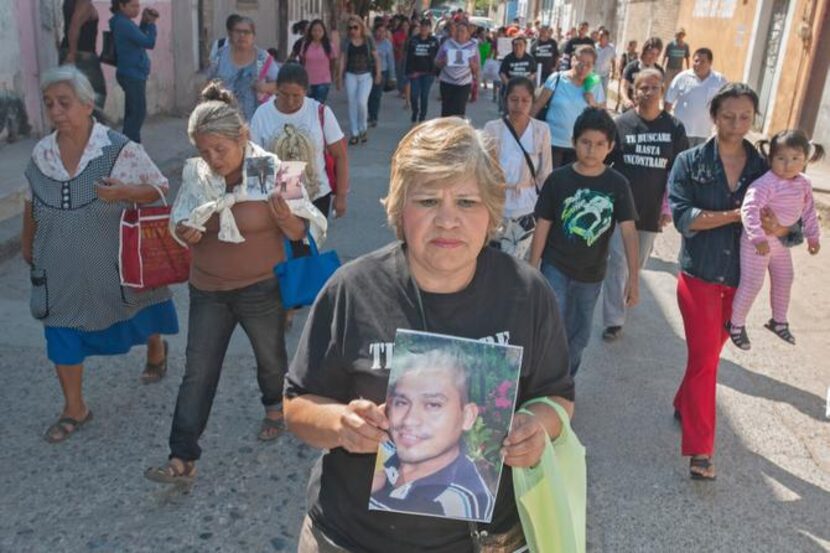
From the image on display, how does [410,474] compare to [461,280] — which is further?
[461,280]

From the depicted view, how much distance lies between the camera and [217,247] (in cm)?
345

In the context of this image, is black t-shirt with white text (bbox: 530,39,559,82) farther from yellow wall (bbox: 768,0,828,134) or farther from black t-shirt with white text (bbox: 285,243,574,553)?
black t-shirt with white text (bbox: 285,243,574,553)

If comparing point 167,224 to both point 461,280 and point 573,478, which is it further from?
point 573,478

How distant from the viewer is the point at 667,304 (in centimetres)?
643

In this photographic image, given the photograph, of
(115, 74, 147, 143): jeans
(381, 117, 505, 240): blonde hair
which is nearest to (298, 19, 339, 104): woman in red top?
(115, 74, 147, 143): jeans

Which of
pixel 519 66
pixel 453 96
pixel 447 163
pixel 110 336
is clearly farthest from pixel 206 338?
pixel 519 66

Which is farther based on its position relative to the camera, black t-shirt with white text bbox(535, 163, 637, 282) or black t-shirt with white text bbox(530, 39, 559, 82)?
black t-shirt with white text bbox(530, 39, 559, 82)

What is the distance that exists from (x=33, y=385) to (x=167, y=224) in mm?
1409

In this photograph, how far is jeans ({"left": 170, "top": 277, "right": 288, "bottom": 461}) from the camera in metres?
3.48

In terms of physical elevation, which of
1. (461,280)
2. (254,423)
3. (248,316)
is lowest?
(254,423)

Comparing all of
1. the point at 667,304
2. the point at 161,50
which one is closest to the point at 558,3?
the point at 161,50

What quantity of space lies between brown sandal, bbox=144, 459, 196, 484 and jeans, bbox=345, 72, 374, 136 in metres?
9.49

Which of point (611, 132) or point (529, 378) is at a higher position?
point (611, 132)

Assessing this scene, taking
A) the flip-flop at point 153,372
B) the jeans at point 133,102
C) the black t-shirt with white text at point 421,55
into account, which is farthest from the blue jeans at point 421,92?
the flip-flop at point 153,372
